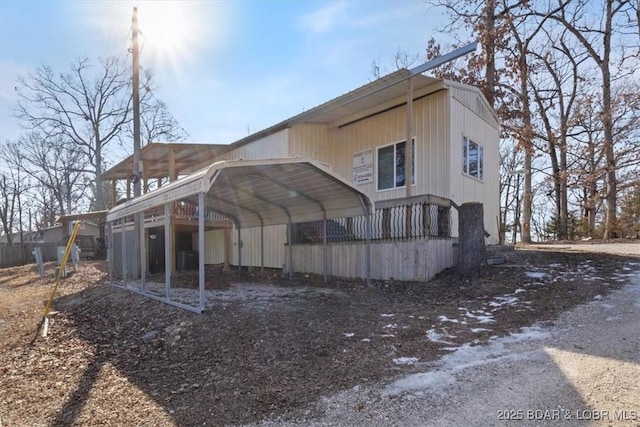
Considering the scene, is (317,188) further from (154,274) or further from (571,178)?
(571,178)

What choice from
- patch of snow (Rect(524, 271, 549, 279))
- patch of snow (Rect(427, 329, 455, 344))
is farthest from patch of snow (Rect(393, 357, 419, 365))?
patch of snow (Rect(524, 271, 549, 279))

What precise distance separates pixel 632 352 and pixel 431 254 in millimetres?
4237

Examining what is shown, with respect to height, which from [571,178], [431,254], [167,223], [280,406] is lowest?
[280,406]

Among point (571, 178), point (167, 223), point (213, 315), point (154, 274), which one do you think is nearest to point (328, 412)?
point (213, 315)

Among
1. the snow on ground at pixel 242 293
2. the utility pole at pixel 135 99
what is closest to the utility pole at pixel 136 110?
the utility pole at pixel 135 99

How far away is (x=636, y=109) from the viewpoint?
18.6m

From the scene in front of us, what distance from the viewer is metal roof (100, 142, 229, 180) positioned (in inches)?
496

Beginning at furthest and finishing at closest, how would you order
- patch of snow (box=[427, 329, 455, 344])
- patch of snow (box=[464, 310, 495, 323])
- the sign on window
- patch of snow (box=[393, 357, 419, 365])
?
1. the sign on window
2. patch of snow (box=[464, 310, 495, 323])
3. patch of snow (box=[427, 329, 455, 344])
4. patch of snow (box=[393, 357, 419, 365])

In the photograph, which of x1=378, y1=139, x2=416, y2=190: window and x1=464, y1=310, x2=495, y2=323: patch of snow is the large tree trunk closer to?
x1=464, y1=310, x2=495, y2=323: patch of snow

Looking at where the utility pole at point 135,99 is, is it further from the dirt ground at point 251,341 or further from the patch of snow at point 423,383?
the patch of snow at point 423,383

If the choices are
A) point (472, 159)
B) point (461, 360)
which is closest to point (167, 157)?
point (472, 159)

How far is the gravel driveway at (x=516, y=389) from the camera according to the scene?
2.89m

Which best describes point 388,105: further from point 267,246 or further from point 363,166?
point 267,246

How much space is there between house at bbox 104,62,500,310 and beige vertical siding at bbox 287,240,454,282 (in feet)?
0.07
